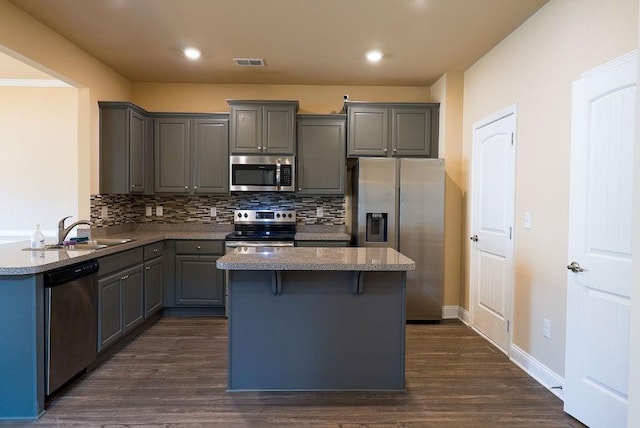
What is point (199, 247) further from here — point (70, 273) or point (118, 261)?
point (70, 273)

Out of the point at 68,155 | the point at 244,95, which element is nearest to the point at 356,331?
the point at 244,95

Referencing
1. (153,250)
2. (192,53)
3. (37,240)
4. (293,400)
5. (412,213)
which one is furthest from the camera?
(412,213)

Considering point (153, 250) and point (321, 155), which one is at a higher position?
point (321, 155)

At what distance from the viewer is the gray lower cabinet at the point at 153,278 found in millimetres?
3736

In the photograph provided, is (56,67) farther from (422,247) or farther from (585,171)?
(585,171)

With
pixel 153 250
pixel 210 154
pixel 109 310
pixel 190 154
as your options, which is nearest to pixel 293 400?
pixel 109 310

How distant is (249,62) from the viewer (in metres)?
3.93

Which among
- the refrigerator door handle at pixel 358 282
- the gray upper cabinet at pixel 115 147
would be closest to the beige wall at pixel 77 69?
the gray upper cabinet at pixel 115 147

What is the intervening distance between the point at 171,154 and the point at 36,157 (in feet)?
5.17

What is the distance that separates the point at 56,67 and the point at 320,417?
356cm

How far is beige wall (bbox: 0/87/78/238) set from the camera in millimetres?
4375

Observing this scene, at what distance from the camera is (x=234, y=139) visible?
433 centimetres

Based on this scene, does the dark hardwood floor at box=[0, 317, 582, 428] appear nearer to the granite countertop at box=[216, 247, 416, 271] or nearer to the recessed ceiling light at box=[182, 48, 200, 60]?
the granite countertop at box=[216, 247, 416, 271]

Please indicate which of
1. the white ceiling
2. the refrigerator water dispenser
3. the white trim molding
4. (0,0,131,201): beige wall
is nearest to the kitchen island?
the refrigerator water dispenser
